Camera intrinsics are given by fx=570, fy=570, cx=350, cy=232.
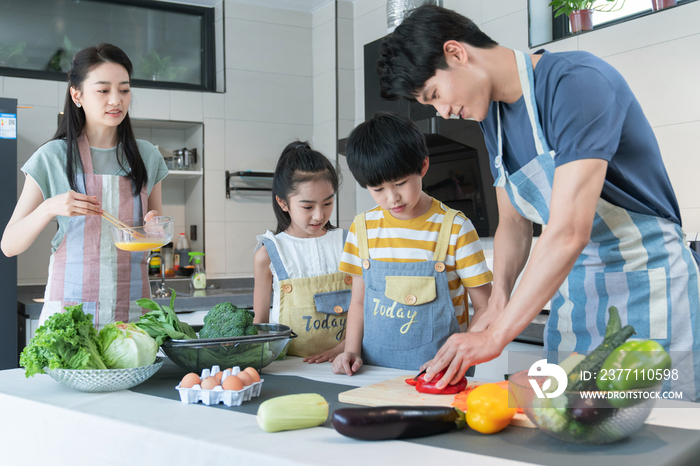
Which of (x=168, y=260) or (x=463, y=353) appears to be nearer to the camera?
(x=463, y=353)

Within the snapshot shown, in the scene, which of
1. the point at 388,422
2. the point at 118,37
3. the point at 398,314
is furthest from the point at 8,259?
the point at 388,422

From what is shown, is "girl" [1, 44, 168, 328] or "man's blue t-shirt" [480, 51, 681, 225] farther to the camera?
"girl" [1, 44, 168, 328]

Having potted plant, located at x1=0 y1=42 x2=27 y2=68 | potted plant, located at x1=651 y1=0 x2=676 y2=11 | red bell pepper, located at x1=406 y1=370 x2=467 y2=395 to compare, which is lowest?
red bell pepper, located at x1=406 y1=370 x2=467 y2=395

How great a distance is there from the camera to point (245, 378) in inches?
37.5

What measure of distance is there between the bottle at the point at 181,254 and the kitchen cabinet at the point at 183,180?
0.19 feet

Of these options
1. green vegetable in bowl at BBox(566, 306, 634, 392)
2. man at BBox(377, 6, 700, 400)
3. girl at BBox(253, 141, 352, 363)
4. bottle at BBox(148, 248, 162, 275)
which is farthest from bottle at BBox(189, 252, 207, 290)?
green vegetable in bowl at BBox(566, 306, 634, 392)

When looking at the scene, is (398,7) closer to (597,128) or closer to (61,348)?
(597,128)

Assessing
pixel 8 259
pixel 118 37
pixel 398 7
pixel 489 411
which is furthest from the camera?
pixel 118 37

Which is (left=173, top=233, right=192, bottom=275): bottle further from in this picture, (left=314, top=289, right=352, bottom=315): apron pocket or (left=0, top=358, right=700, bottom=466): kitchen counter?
(left=0, top=358, right=700, bottom=466): kitchen counter

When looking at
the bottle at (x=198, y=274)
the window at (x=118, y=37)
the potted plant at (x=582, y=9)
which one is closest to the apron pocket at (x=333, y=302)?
the potted plant at (x=582, y=9)

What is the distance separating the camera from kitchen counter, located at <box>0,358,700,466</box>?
68 centimetres

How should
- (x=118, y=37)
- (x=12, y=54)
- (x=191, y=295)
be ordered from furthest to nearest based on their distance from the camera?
(x=118, y=37) < (x=12, y=54) < (x=191, y=295)

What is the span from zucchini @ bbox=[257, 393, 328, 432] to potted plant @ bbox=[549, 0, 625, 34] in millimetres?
1957

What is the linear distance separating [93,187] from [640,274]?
1.41 metres
